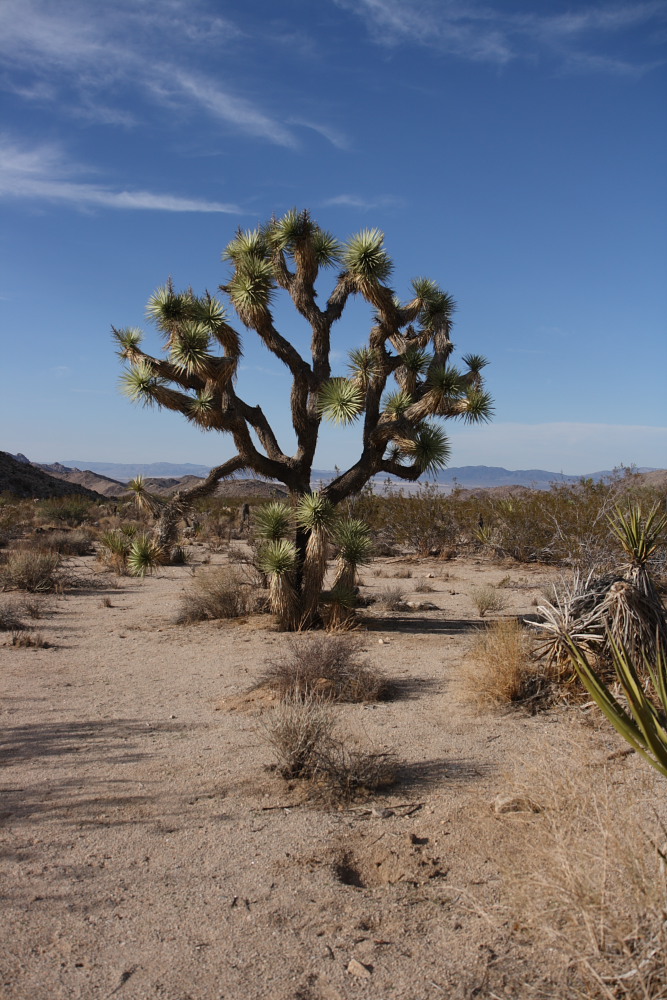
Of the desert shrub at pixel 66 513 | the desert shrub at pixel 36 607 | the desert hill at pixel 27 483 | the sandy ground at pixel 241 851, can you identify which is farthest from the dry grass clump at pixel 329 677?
the desert hill at pixel 27 483

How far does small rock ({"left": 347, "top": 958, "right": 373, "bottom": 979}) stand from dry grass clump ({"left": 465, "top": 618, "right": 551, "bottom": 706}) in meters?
3.90

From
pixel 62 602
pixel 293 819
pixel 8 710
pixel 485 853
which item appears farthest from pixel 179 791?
pixel 62 602

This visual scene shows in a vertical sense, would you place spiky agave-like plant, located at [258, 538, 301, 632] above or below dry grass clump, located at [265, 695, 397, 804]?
above

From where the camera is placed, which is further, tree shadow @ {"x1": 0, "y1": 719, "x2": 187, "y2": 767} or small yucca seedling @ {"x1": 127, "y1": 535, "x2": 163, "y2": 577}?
small yucca seedling @ {"x1": 127, "y1": 535, "x2": 163, "y2": 577}

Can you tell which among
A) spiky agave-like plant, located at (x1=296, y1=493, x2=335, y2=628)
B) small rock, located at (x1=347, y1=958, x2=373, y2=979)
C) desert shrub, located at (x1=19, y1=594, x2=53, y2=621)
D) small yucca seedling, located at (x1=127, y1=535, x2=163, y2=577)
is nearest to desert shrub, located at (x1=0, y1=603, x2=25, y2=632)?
desert shrub, located at (x1=19, y1=594, x2=53, y2=621)

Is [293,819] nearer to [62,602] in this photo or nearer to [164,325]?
[164,325]

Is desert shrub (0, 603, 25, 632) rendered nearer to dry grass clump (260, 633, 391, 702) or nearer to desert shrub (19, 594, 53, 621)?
desert shrub (19, 594, 53, 621)

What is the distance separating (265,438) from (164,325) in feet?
7.37

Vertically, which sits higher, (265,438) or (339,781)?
(265,438)

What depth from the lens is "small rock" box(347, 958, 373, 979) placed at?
10.3ft

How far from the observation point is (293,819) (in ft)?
15.4

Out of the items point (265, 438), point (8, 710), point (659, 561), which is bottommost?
point (8, 710)

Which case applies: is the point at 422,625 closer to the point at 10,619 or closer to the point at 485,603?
the point at 485,603

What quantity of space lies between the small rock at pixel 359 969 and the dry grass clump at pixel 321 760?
173 centimetres
